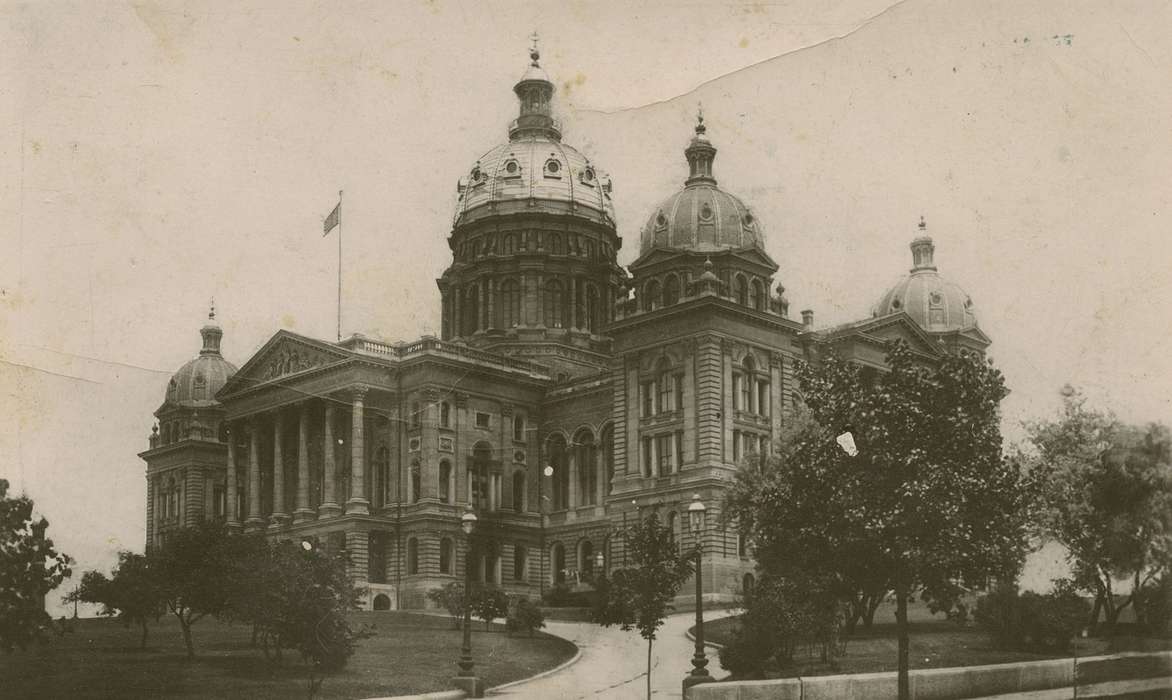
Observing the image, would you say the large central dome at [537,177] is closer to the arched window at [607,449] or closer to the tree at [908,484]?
the arched window at [607,449]

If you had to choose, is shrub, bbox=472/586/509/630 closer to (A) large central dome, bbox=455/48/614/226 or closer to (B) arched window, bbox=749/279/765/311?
(B) arched window, bbox=749/279/765/311

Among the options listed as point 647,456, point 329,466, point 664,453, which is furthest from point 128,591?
point 329,466

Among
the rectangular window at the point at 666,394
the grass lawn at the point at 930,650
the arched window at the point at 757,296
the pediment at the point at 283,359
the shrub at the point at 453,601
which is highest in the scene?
the arched window at the point at 757,296

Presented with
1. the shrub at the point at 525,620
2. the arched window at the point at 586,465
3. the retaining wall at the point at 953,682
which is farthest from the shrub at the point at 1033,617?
the arched window at the point at 586,465

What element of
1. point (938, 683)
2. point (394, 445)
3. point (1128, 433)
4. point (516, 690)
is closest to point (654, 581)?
point (516, 690)

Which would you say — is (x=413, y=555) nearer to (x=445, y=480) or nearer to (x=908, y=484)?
(x=445, y=480)
